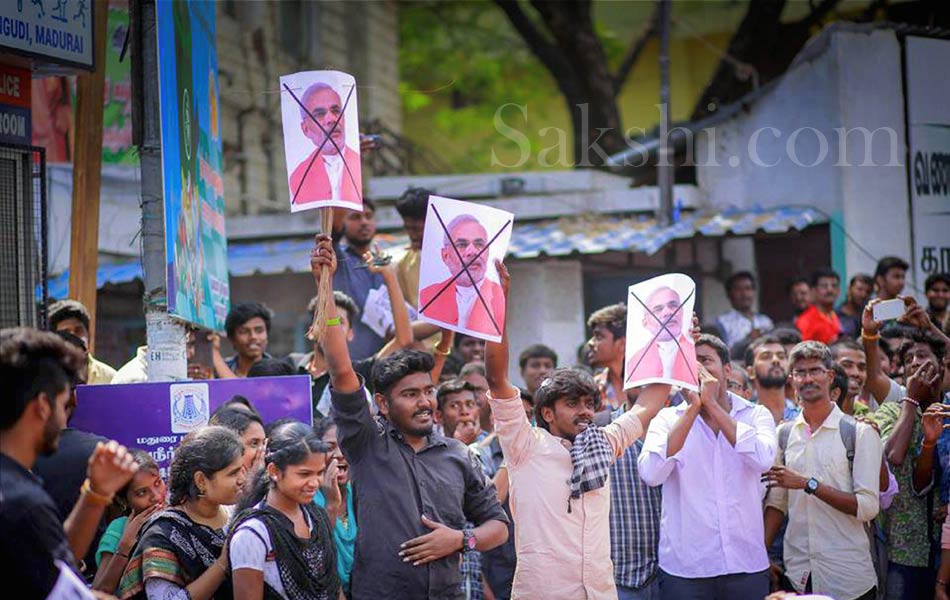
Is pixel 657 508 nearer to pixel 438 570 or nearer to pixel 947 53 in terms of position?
pixel 438 570

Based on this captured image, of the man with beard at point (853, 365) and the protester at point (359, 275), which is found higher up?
the protester at point (359, 275)

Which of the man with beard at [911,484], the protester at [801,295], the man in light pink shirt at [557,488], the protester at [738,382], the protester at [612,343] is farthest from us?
the protester at [801,295]

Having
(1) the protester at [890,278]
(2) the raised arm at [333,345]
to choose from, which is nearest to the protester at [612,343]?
(2) the raised arm at [333,345]

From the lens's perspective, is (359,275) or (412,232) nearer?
(412,232)

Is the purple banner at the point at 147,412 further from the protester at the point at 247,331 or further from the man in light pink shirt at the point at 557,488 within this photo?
the protester at the point at 247,331

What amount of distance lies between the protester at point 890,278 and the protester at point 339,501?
19.1 ft

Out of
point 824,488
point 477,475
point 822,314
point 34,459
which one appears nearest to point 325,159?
point 477,475

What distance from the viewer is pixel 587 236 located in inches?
519

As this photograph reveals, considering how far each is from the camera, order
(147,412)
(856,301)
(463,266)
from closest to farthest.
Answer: (463,266)
(147,412)
(856,301)

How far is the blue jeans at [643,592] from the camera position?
6875 mm

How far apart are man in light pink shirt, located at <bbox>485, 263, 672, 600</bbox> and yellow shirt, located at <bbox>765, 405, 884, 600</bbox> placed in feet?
5.32

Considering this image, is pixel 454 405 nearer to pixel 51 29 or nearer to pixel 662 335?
pixel 662 335

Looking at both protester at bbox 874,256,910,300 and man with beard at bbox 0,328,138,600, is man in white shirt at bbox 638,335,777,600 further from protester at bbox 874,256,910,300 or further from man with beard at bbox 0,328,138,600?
protester at bbox 874,256,910,300

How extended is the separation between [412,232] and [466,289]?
2829 millimetres
